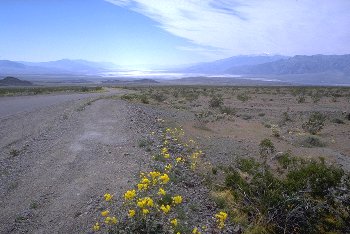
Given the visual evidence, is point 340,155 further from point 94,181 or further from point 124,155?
point 94,181

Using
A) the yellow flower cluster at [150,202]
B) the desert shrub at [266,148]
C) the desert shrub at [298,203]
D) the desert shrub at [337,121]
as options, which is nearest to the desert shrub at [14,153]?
the yellow flower cluster at [150,202]

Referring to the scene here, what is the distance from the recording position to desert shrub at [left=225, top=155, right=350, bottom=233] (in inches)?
242

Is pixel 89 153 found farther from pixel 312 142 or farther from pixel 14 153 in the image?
pixel 312 142

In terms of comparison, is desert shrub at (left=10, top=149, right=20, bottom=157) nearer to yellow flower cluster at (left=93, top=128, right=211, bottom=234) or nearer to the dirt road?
the dirt road

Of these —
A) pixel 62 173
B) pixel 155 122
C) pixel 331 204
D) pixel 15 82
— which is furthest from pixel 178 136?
pixel 15 82

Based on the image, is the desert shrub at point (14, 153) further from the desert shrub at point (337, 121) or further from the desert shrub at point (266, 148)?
the desert shrub at point (337, 121)

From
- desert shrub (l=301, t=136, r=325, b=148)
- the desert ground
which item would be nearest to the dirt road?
the desert ground

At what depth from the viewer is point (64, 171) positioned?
28.2 feet

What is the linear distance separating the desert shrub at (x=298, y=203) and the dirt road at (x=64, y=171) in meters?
2.67

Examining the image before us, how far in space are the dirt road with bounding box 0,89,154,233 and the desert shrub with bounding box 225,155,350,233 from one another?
267cm

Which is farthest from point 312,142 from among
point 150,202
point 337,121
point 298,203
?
point 150,202

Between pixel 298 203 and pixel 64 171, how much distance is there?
18.3 ft

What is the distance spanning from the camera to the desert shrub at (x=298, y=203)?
6.14 meters

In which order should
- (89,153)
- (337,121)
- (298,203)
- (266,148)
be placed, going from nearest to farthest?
(298,203), (89,153), (266,148), (337,121)
